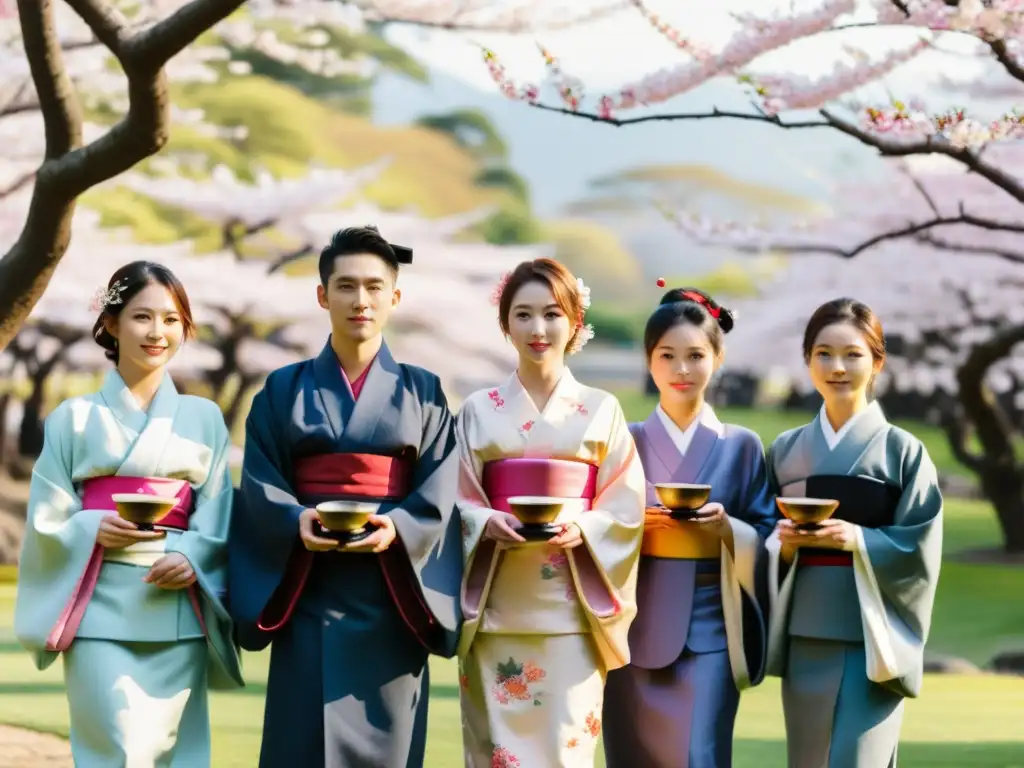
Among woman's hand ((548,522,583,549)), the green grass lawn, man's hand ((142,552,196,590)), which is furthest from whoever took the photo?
the green grass lawn

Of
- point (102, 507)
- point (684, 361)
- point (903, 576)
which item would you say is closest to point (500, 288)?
point (684, 361)

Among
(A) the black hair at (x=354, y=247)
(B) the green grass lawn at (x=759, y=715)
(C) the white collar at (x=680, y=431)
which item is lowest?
(B) the green grass lawn at (x=759, y=715)

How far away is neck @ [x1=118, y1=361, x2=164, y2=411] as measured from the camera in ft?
15.1

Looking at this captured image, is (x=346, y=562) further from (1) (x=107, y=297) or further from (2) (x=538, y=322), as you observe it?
(1) (x=107, y=297)

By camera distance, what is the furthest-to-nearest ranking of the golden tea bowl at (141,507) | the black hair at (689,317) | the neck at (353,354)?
the black hair at (689,317) < the neck at (353,354) < the golden tea bowl at (141,507)

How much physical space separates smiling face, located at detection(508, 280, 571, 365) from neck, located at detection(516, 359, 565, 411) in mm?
44

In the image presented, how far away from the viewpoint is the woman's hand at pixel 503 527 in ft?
14.3

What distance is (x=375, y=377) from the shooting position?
450 cm

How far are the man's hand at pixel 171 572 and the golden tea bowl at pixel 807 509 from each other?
2.02m

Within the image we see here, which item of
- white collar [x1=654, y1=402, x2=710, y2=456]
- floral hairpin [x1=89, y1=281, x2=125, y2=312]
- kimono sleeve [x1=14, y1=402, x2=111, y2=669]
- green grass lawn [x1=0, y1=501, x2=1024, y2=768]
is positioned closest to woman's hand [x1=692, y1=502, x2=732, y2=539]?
white collar [x1=654, y1=402, x2=710, y2=456]

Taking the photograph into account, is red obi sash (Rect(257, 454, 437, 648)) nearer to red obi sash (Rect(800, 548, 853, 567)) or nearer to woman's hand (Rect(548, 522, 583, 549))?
woman's hand (Rect(548, 522, 583, 549))

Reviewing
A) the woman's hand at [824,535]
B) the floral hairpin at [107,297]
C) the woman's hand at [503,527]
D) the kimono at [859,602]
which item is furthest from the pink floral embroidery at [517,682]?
the floral hairpin at [107,297]

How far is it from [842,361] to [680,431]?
26.3 inches

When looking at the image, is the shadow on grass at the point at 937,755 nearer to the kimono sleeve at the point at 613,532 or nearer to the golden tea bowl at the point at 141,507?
the kimono sleeve at the point at 613,532
